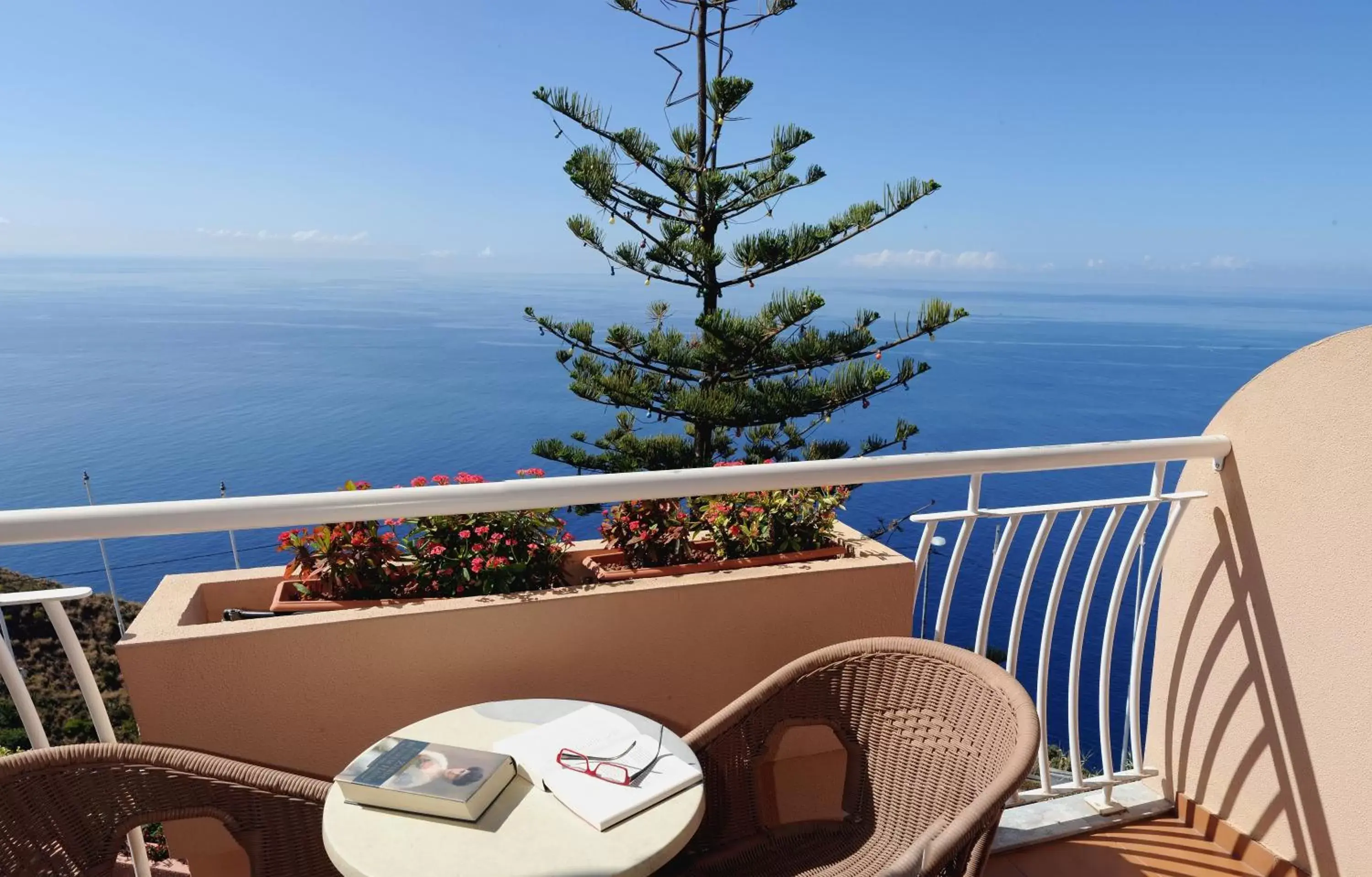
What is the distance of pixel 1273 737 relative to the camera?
188cm

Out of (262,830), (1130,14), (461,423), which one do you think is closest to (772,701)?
(262,830)

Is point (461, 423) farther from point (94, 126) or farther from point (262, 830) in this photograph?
point (262, 830)

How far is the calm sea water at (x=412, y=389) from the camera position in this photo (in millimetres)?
26516

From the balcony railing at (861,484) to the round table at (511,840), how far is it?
486 millimetres

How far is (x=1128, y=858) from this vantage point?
196 cm

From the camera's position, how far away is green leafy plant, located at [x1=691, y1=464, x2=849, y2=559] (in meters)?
1.99

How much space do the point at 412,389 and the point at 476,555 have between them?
37763mm

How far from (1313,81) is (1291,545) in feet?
154

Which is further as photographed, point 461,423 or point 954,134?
point 954,134

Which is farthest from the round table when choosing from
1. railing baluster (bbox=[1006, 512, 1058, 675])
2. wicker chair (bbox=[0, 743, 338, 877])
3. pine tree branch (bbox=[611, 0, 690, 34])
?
pine tree branch (bbox=[611, 0, 690, 34])

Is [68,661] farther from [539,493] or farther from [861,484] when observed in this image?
[861,484]

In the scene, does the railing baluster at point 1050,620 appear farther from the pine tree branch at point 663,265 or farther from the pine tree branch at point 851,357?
the pine tree branch at point 663,265

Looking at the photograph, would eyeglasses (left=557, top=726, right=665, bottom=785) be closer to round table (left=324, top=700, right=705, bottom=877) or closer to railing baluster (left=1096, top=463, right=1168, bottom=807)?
round table (left=324, top=700, right=705, bottom=877)

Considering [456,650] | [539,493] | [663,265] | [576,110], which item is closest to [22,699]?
[456,650]
